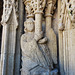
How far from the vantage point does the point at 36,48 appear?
4.01m

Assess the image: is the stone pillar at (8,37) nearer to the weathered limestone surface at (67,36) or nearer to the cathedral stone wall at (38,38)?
the cathedral stone wall at (38,38)

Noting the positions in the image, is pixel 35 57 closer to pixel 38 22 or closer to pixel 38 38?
pixel 38 38

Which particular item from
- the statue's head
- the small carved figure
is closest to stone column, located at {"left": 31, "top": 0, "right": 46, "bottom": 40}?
the statue's head

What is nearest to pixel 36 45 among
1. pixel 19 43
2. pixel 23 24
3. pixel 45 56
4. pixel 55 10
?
pixel 45 56

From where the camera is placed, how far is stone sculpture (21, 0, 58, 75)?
391cm

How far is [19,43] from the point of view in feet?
14.7

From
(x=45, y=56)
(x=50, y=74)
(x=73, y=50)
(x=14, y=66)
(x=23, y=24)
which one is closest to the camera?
(x=73, y=50)

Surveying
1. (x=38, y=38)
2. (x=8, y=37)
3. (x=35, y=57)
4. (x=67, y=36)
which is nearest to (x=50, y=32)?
(x=38, y=38)

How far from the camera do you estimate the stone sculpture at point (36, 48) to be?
3910 millimetres

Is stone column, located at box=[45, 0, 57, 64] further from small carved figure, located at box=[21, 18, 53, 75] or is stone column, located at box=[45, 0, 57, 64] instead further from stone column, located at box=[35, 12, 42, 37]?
stone column, located at box=[35, 12, 42, 37]

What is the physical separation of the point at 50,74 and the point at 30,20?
5.42 ft

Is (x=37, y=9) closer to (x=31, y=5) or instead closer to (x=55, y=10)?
(x=31, y=5)

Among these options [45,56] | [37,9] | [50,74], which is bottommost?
[50,74]

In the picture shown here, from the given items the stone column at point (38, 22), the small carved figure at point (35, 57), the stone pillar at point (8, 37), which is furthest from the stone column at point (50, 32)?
the stone pillar at point (8, 37)
